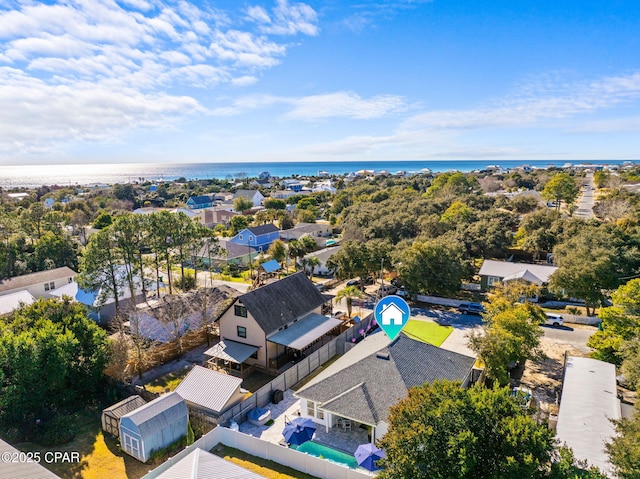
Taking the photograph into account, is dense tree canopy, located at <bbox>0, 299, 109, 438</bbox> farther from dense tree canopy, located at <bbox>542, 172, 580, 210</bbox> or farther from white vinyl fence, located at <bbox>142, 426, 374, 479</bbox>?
dense tree canopy, located at <bbox>542, 172, 580, 210</bbox>

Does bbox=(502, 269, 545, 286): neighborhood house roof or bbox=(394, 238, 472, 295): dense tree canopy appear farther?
bbox=(502, 269, 545, 286): neighborhood house roof

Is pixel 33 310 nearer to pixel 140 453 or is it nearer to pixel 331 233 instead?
pixel 140 453

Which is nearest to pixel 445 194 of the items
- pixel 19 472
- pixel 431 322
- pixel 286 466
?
pixel 431 322

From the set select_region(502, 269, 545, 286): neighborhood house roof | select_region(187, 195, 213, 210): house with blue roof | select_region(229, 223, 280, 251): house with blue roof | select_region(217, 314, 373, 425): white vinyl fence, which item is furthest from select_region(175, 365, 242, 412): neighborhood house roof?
select_region(187, 195, 213, 210): house with blue roof

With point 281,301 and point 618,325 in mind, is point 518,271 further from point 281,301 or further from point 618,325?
point 281,301

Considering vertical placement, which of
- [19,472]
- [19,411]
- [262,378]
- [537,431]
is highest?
[537,431]
